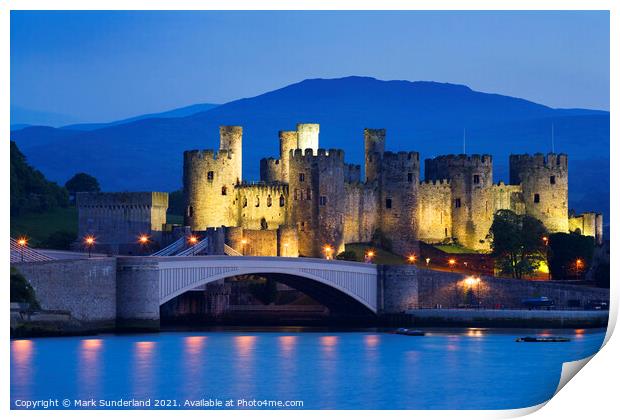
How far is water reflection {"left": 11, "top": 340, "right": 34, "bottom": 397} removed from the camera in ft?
120

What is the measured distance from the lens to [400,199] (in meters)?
65.7

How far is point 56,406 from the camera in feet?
112

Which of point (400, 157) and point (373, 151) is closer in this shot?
point (400, 157)

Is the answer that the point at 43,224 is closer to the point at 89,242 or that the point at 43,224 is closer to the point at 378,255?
the point at 378,255

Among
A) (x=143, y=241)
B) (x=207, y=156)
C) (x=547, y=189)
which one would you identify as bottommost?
(x=143, y=241)

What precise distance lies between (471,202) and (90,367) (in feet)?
99.0

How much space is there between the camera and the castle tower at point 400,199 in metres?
65.4

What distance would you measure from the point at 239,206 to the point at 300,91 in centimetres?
9049

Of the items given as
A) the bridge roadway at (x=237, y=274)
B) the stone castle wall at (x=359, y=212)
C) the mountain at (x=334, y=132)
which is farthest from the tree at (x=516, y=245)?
the mountain at (x=334, y=132)

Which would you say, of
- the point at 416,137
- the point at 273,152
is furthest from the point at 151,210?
the point at 416,137

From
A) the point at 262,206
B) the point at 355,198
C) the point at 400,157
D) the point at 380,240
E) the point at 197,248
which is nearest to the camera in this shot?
the point at 197,248

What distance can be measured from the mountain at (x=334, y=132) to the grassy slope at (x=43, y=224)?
5566 centimetres

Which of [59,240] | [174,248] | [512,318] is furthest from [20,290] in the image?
[59,240]

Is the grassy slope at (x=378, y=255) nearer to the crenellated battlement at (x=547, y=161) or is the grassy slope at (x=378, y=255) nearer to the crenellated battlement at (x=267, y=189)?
the crenellated battlement at (x=267, y=189)
